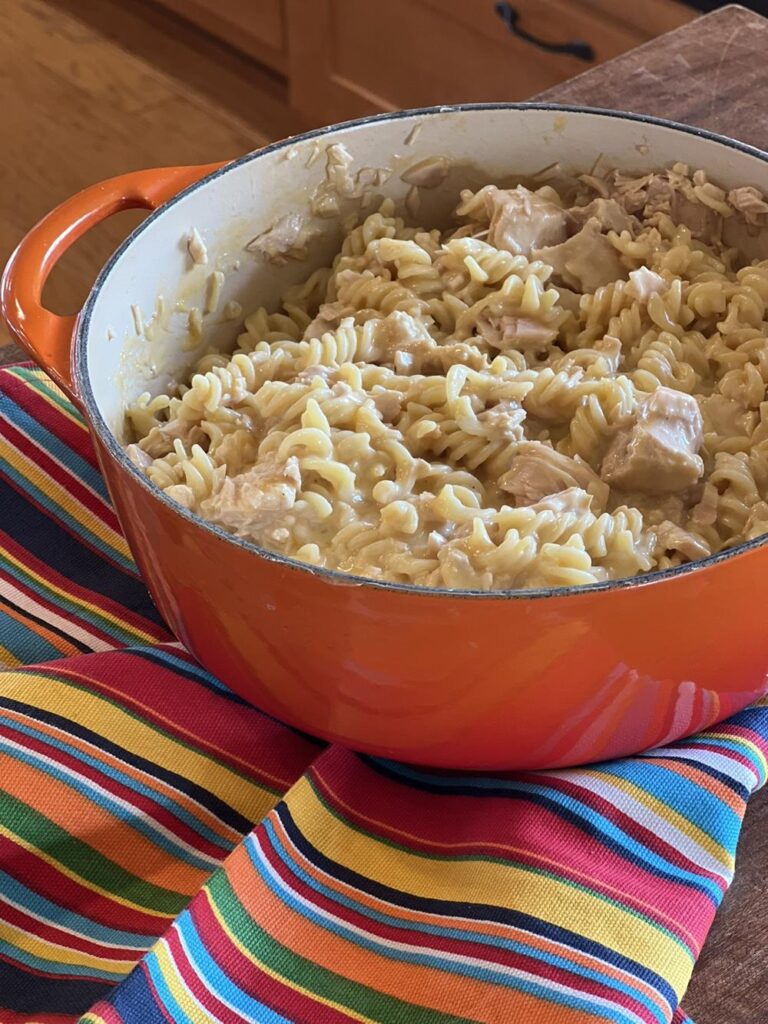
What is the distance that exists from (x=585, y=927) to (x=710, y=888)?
12 centimetres

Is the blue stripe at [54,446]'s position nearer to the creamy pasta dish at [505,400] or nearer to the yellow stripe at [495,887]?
the creamy pasta dish at [505,400]

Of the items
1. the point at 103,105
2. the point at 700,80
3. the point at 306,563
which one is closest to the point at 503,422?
the point at 306,563

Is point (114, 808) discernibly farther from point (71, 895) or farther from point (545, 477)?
point (545, 477)

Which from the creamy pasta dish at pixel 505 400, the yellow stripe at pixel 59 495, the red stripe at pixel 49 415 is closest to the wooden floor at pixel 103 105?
the red stripe at pixel 49 415

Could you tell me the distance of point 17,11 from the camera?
5.55 meters

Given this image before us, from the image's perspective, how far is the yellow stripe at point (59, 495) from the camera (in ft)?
5.25

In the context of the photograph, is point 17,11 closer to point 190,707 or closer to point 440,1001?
point 190,707

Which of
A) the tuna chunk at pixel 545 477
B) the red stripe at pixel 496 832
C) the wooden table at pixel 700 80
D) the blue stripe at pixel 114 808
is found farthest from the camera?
the wooden table at pixel 700 80

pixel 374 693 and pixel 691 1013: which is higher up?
pixel 374 693

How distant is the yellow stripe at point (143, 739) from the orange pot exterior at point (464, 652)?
9cm

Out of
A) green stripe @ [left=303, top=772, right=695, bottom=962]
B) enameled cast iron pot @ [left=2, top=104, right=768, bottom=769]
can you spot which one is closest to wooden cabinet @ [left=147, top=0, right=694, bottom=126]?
enameled cast iron pot @ [left=2, top=104, right=768, bottom=769]

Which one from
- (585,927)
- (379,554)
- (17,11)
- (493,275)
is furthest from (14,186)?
(585,927)

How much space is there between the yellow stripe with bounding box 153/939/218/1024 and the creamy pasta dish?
1.20ft

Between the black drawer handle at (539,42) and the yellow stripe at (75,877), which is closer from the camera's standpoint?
the yellow stripe at (75,877)
